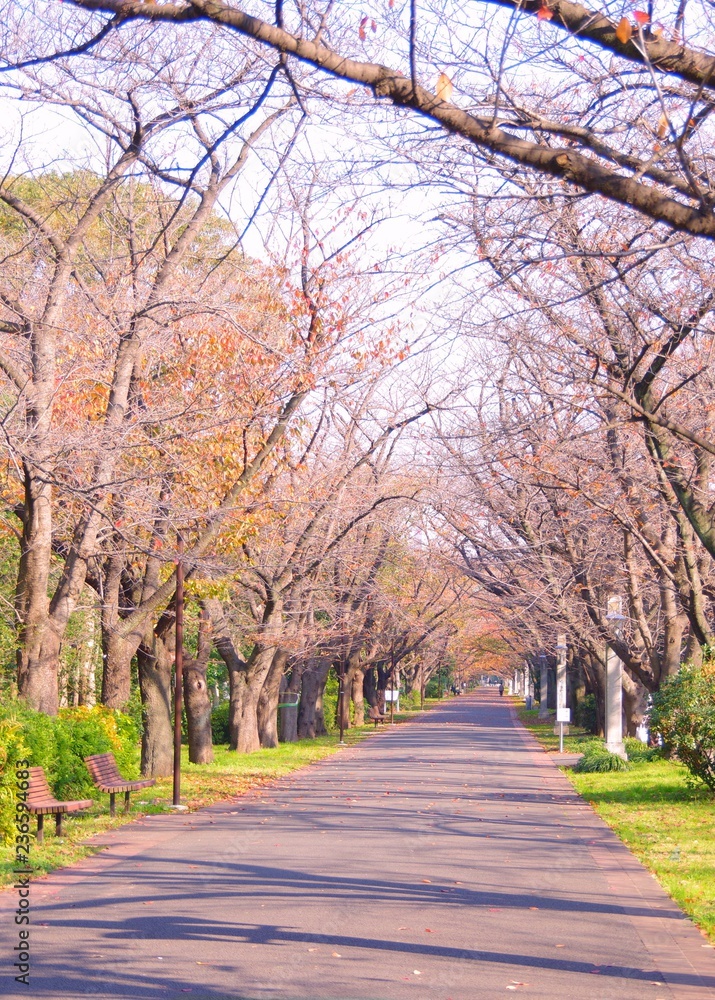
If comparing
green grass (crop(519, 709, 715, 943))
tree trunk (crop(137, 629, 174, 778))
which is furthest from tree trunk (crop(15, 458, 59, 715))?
green grass (crop(519, 709, 715, 943))

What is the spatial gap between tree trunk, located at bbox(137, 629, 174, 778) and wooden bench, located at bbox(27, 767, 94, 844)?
10.5 m

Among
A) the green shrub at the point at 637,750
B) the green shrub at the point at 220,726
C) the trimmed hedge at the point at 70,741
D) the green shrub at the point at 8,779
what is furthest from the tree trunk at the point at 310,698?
the green shrub at the point at 8,779

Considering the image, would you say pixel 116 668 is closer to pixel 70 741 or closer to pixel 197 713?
pixel 70 741

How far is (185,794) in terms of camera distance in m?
18.4

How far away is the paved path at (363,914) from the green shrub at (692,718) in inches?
83.8

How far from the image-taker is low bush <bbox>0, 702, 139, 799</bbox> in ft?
43.2

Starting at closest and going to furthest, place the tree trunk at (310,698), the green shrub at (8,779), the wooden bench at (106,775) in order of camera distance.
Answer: the green shrub at (8,779), the wooden bench at (106,775), the tree trunk at (310,698)

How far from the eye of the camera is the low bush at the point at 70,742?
43.2 feet

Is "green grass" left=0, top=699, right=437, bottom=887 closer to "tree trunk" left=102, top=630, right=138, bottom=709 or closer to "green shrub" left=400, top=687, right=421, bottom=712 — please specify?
"tree trunk" left=102, top=630, right=138, bottom=709

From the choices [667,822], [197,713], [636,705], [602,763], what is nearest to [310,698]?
[636,705]

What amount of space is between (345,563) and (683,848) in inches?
675

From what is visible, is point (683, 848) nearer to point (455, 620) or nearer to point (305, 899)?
point (305, 899)

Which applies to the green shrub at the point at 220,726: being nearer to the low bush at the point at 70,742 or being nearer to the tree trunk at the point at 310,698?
the tree trunk at the point at 310,698

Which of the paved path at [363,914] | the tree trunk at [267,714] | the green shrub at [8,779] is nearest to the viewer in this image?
the paved path at [363,914]
